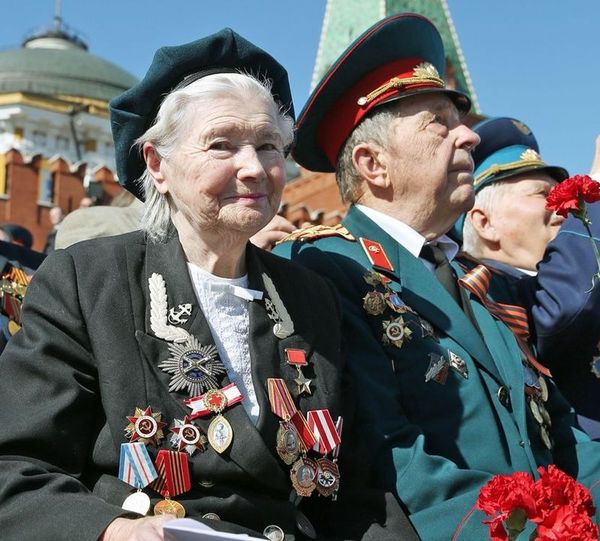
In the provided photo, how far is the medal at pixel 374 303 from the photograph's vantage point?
12.0 ft

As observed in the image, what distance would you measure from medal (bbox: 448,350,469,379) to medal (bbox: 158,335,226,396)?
0.92 metres

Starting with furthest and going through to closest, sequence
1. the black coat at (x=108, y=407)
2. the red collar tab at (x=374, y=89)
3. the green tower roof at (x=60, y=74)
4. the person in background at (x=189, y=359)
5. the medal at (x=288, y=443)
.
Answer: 1. the green tower roof at (x=60, y=74)
2. the red collar tab at (x=374, y=89)
3. the medal at (x=288, y=443)
4. the person in background at (x=189, y=359)
5. the black coat at (x=108, y=407)

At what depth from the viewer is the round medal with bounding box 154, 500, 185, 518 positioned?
9.08 ft

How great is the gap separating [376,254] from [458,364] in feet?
1.67

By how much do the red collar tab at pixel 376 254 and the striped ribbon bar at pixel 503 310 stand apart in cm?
33

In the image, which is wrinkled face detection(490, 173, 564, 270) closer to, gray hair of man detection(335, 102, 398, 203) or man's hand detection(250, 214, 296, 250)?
gray hair of man detection(335, 102, 398, 203)

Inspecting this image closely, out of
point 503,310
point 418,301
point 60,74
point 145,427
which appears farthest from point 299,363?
point 60,74

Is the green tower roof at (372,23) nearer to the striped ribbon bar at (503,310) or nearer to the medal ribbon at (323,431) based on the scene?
the striped ribbon bar at (503,310)

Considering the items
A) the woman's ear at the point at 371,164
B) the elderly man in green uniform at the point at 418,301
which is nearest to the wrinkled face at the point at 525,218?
the elderly man in green uniform at the point at 418,301

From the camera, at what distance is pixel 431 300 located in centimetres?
381

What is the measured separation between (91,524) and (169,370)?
495mm

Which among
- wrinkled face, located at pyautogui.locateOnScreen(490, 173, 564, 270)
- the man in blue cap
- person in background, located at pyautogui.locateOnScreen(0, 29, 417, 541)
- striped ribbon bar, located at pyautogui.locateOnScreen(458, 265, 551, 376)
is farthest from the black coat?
wrinkled face, located at pyautogui.locateOnScreen(490, 173, 564, 270)

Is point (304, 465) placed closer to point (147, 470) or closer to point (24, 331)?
point (147, 470)

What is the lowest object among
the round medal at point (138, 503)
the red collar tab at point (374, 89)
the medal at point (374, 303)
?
the round medal at point (138, 503)
